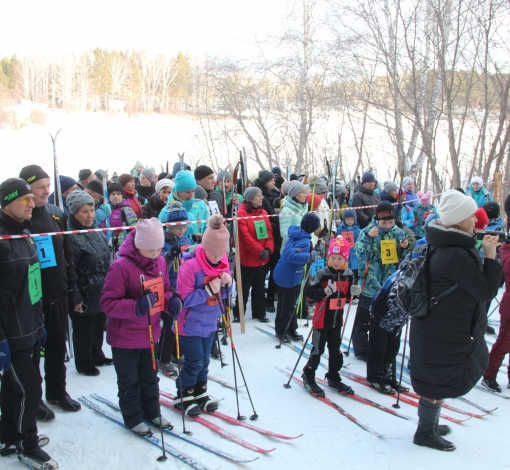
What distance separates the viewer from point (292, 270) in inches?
227

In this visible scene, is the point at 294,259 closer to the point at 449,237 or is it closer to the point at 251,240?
the point at 251,240

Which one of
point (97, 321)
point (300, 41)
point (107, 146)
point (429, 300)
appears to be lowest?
point (97, 321)

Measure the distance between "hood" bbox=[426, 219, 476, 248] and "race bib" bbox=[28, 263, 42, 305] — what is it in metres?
2.91

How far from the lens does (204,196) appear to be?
6.30 meters

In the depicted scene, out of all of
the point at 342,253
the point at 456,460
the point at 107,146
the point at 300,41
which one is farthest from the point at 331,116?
the point at 107,146

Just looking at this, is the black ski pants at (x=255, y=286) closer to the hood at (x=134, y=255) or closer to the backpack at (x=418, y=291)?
the hood at (x=134, y=255)

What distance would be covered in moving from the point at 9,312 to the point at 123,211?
11.3ft

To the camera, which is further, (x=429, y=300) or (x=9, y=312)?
(x=429, y=300)

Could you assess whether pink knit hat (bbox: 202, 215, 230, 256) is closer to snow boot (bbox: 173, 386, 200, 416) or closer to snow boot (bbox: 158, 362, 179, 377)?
snow boot (bbox: 173, 386, 200, 416)

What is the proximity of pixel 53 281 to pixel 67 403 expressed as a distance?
1.10 m

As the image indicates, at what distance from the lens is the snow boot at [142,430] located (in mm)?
3503

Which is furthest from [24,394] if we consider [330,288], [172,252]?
[330,288]

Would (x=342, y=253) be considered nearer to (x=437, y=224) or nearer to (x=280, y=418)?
(x=437, y=224)

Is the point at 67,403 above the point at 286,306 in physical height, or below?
below
